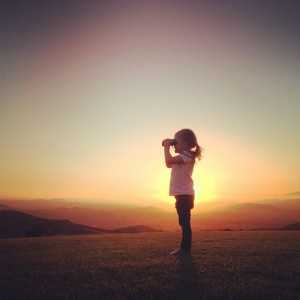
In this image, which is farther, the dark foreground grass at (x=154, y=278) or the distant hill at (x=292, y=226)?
the distant hill at (x=292, y=226)

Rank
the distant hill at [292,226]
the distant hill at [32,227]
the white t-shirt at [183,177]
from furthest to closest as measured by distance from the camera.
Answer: the distant hill at [32,227], the distant hill at [292,226], the white t-shirt at [183,177]

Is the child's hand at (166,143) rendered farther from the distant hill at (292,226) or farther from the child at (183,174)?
the distant hill at (292,226)

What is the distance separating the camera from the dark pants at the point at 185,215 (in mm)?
6855

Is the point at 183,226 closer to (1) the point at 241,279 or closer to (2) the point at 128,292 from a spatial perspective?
(1) the point at 241,279

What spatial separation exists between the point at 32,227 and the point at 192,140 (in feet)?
62.3

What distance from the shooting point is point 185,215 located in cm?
696

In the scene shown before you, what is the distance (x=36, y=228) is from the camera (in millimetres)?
22656

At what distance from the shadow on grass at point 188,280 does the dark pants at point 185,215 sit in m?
1.42

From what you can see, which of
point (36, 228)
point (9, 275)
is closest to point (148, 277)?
point (9, 275)

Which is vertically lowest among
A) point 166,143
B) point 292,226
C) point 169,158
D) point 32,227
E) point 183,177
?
point 32,227

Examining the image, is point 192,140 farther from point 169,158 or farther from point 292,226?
point 292,226

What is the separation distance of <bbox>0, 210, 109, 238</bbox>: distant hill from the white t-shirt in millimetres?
16876

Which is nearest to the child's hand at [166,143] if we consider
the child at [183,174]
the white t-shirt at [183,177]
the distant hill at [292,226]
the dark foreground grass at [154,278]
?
the child at [183,174]

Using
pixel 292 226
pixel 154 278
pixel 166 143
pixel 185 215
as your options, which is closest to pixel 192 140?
pixel 166 143
